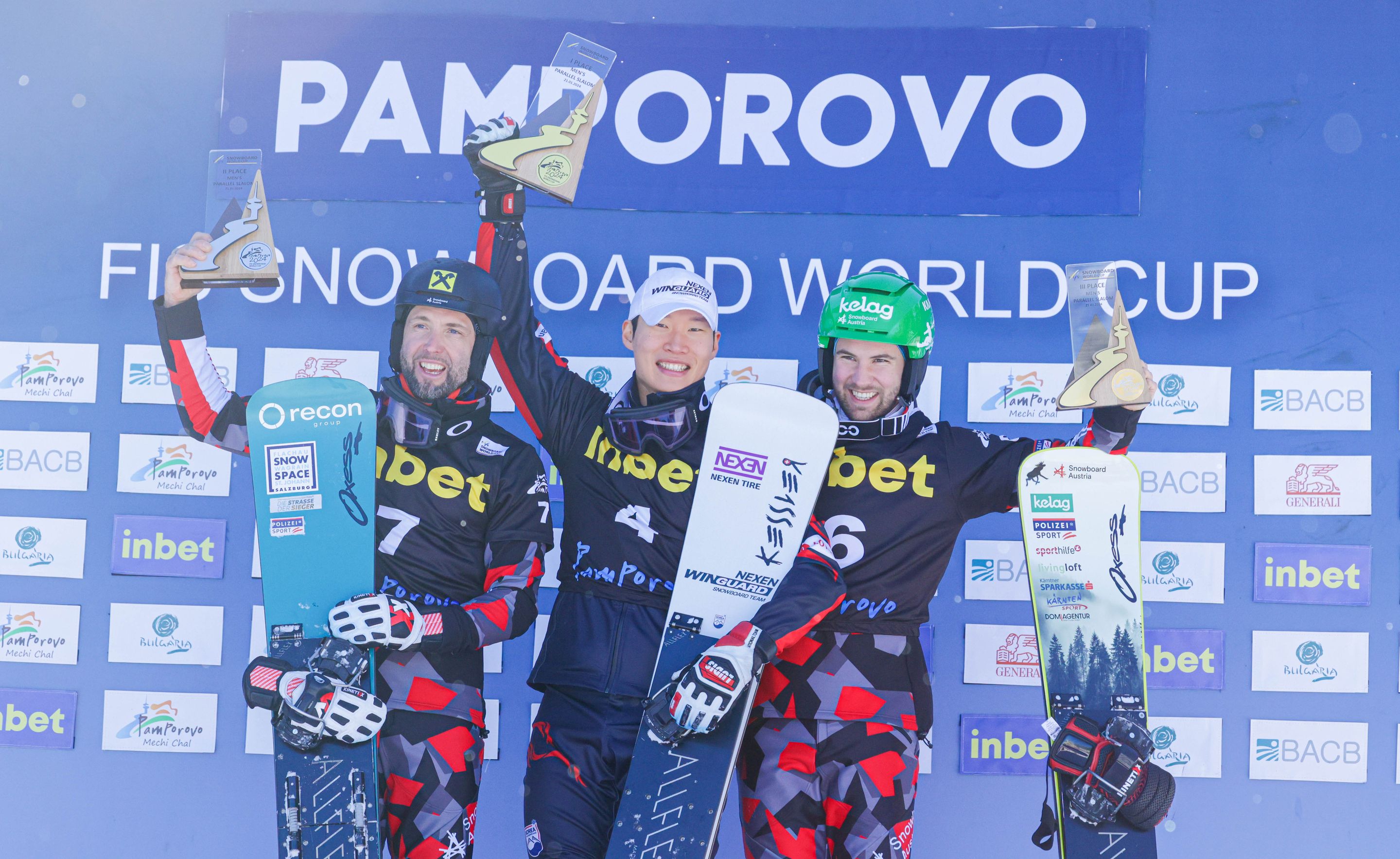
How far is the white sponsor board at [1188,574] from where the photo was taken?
363 cm

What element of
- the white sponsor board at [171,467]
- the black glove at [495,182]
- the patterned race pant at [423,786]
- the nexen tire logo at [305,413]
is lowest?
the patterned race pant at [423,786]

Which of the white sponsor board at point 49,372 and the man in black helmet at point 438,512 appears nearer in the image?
the man in black helmet at point 438,512

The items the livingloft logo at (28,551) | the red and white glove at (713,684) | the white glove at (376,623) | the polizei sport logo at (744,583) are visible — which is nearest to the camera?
the red and white glove at (713,684)

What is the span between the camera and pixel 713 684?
2184 mm

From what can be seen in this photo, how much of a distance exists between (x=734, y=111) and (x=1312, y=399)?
255 centimetres

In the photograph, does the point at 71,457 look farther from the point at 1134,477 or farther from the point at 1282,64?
the point at 1282,64

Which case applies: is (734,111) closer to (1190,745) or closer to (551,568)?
(551,568)

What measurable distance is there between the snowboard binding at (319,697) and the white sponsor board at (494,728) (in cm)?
139

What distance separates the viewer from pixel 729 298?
3.74m

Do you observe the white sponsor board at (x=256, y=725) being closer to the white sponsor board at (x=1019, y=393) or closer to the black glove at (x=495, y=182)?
the black glove at (x=495, y=182)

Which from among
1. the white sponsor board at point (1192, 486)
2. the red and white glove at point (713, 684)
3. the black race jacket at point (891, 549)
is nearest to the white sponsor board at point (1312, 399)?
the white sponsor board at point (1192, 486)

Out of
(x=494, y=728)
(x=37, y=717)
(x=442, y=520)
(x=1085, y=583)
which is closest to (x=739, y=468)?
(x=442, y=520)

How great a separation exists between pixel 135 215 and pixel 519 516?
8.29ft

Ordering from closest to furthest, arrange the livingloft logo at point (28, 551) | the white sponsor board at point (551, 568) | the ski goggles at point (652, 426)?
the ski goggles at point (652, 426), the white sponsor board at point (551, 568), the livingloft logo at point (28, 551)
